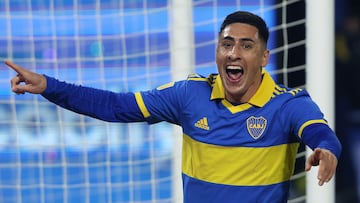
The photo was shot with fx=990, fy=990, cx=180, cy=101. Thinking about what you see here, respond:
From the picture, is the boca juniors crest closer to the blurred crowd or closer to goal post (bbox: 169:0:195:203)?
goal post (bbox: 169:0:195:203)

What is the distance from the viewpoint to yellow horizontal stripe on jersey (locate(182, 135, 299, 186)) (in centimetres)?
301

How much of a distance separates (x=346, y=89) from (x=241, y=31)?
3257 mm

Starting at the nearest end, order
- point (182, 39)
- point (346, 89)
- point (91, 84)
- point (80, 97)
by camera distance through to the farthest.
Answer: point (80, 97), point (182, 39), point (91, 84), point (346, 89)

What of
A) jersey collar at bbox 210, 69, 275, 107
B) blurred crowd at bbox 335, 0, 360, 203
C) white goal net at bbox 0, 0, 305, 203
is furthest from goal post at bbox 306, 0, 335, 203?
blurred crowd at bbox 335, 0, 360, 203

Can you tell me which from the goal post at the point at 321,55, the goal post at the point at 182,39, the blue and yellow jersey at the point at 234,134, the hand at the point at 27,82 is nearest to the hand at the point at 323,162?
the blue and yellow jersey at the point at 234,134

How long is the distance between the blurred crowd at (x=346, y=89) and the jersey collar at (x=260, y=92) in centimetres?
290

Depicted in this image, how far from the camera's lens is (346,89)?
6133mm

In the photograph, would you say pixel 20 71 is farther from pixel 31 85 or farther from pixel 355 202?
pixel 355 202

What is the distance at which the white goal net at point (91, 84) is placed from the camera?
4.54 meters

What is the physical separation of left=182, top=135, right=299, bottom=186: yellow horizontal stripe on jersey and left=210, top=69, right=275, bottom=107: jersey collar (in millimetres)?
144

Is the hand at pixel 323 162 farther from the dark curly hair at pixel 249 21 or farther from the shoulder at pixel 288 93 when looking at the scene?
the dark curly hair at pixel 249 21

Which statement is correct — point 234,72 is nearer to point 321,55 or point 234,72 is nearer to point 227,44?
point 227,44

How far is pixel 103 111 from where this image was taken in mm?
3139

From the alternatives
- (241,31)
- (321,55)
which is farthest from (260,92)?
(321,55)
